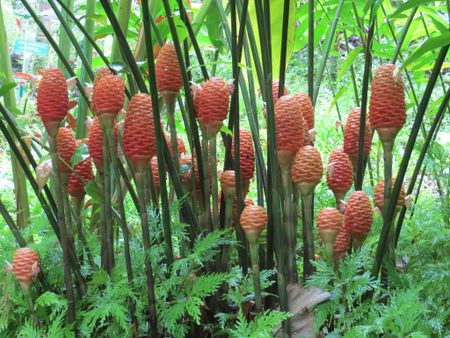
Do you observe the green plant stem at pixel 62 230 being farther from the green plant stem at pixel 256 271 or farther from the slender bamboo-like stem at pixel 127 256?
the green plant stem at pixel 256 271

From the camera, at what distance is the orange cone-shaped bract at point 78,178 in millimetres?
720

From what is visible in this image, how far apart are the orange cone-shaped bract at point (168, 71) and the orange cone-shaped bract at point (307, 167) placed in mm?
172

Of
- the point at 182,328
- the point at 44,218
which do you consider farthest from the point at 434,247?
the point at 44,218

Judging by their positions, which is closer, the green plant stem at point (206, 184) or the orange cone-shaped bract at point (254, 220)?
the orange cone-shaped bract at point (254, 220)

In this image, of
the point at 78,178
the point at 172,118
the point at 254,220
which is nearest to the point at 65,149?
the point at 78,178

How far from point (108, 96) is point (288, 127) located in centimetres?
20

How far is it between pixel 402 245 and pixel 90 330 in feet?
1.72

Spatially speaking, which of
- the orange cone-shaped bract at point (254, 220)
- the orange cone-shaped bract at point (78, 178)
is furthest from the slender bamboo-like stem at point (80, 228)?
the orange cone-shaped bract at point (254, 220)

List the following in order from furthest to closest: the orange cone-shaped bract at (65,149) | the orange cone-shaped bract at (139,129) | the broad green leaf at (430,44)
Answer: the orange cone-shaped bract at (65,149) < the orange cone-shaped bract at (139,129) < the broad green leaf at (430,44)

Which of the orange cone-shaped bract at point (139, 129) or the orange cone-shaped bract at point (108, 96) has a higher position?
the orange cone-shaped bract at point (108, 96)

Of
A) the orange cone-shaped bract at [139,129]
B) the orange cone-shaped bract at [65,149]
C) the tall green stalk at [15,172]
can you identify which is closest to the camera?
the orange cone-shaped bract at [139,129]

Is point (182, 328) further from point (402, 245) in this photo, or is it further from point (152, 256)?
point (402, 245)

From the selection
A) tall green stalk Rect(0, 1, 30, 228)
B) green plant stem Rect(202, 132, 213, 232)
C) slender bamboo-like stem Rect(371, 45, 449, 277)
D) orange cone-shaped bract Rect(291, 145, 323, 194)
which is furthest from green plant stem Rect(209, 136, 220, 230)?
tall green stalk Rect(0, 1, 30, 228)

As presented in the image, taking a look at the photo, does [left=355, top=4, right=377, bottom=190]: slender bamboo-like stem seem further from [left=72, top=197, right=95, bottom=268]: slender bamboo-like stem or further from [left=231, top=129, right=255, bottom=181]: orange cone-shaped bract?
[left=72, top=197, right=95, bottom=268]: slender bamboo-like stem
